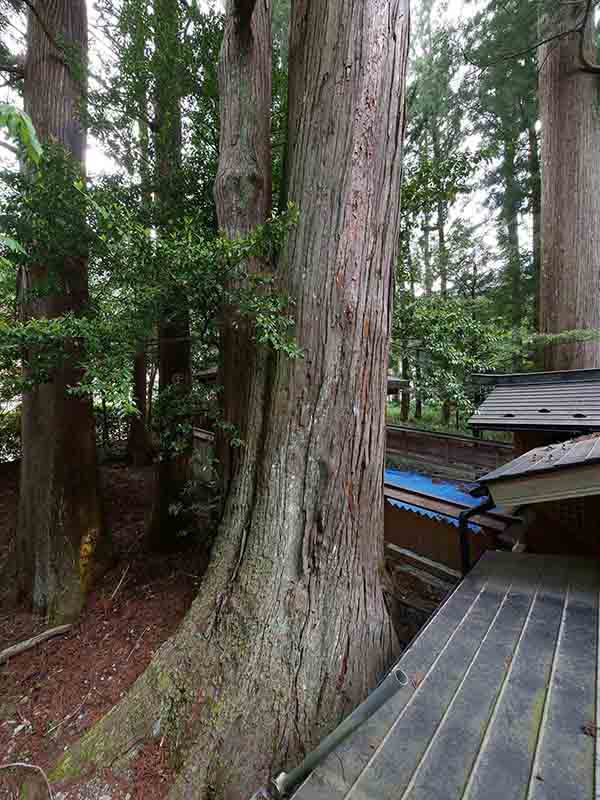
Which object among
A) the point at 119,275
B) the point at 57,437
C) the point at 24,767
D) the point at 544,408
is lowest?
the point at 24,767

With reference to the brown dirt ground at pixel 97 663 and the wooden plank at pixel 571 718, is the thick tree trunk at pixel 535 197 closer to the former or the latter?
the wooden plank at pixel 571 718

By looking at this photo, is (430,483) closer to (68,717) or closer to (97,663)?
(97,663)

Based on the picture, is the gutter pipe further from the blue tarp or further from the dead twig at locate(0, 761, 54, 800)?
the blue tarp

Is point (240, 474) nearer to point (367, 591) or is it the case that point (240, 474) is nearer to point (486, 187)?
point (367, 591)

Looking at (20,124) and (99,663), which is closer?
(20,124)

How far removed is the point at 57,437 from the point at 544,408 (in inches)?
213

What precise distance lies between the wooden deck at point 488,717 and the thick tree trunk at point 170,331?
1902 millimetres

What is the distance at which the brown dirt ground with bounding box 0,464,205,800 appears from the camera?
184cm

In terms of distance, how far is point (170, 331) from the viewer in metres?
3.73

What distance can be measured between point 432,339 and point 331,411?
169cm

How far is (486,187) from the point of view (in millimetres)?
10945

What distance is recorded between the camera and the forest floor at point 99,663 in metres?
1.80

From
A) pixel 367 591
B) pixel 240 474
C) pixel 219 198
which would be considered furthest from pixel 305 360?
pixel 367 591

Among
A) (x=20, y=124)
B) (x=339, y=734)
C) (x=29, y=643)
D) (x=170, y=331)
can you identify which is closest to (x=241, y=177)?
(x=20, y=124)
